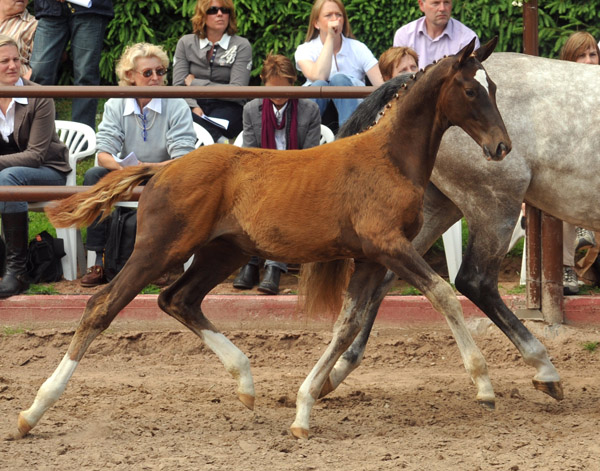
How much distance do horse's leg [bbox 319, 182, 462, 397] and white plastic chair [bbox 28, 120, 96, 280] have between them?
8.36 ft

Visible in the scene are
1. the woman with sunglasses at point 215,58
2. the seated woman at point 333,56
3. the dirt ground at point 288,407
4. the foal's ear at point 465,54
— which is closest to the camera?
the dirt ground at point 288,407

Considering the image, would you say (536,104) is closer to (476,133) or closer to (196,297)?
(476,133)

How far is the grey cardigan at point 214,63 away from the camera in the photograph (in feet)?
25.1

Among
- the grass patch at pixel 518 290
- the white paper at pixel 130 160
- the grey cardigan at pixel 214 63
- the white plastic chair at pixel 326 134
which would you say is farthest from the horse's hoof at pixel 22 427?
the grey cardigan at pixel 214 63

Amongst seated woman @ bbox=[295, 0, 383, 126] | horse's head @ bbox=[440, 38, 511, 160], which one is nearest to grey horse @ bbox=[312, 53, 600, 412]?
horse's head @ bbox=[440, 38, 511, 160]

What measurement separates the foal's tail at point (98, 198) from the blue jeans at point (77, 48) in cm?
354

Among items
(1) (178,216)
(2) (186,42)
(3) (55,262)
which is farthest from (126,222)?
(1) (178,216)

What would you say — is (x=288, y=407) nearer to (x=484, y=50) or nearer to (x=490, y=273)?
(x=490, y=273)

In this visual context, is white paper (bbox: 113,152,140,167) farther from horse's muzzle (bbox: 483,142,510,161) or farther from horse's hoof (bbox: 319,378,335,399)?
horse's muzzle (bbox: 483,142,510,161)

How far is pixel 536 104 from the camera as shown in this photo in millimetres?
4855

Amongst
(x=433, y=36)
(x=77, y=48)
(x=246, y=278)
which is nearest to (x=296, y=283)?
(x=246, y=278)

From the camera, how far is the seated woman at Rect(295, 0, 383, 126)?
725 centimetres

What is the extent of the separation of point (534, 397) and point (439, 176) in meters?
1.25

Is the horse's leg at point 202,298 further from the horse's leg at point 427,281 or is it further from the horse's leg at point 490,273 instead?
the horse's leg at point 490,273
